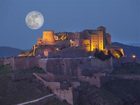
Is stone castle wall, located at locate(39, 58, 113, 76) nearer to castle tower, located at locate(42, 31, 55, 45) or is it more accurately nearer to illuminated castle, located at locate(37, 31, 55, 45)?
illuminated castle, located at locate(37, 31, 55, 45)

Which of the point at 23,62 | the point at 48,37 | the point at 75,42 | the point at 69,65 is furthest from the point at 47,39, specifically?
the point at 23,62

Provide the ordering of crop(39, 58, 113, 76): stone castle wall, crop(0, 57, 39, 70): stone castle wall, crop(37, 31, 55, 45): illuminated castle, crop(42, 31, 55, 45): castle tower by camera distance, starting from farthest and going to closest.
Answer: crop(42, 31, 55, 45): castle tower → crop(37, 31, 55, 45): illuminated castle → crop(0, 57, 39, 70): stone castle wall → crop(39, 58, 113, 76): stone castle wall

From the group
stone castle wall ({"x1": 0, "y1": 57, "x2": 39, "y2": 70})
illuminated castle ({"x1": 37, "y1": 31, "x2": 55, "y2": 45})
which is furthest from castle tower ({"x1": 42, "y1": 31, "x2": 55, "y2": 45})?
stone castle wall ({"x1": 0, "y1": 57, "x2": 39, "y2": 70})

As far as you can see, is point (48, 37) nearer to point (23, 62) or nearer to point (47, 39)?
point (47, 39)

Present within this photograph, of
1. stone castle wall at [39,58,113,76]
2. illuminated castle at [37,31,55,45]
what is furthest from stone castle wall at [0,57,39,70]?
illuminated castle at [37,31,55,45]

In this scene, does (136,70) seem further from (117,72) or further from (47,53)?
(47,53)

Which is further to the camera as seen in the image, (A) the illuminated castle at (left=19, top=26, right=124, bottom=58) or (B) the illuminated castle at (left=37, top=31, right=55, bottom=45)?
(B) the illuminated castle at (left=37, top=31, right=55, bottom=45)

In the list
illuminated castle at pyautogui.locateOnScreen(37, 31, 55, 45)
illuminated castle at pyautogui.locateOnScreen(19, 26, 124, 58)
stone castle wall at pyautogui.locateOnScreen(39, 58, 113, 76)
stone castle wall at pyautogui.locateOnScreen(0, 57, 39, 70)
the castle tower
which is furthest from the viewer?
the castle tower

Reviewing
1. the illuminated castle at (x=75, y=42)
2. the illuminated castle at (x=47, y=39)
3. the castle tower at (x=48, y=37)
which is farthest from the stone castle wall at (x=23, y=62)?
the castle tower at (x=48, y=37)

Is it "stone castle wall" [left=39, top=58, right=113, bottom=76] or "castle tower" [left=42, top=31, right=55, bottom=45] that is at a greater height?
"castle tower" [left=42, top=31, right=55, bottom=45]

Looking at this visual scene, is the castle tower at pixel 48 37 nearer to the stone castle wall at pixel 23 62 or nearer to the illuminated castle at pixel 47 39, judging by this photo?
the illuminated castle at pixel 47 39

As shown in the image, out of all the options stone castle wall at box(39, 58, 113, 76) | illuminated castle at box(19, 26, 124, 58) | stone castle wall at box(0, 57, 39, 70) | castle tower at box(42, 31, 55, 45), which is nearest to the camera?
stone castle wall at box(39, 58, 113, 76)

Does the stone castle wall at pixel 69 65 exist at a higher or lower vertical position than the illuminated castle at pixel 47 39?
lower

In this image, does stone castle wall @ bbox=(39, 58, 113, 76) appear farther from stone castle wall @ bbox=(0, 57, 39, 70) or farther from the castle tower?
the castle tower
